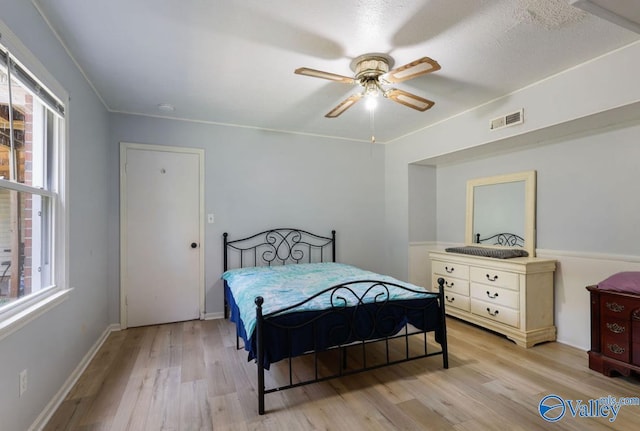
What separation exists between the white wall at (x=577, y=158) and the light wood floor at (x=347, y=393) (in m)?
0.81

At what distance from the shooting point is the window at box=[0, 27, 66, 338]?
5.42ft

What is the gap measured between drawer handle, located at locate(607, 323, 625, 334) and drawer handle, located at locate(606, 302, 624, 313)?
0.11 metres

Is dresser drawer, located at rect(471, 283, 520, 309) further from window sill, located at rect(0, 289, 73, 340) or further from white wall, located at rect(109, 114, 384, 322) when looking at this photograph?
window sill, located at rect(0, 289, 73, 340)

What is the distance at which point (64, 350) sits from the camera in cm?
222

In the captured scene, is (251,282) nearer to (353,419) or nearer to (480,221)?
(353,419)

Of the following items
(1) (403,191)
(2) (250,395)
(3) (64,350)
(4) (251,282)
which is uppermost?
(1) (403,191)

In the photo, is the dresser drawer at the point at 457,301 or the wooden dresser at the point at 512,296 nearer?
the wooden dresser at the point at 512,296

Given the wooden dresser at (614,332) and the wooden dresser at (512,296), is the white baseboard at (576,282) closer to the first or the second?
the wooden dresser at (512,296)

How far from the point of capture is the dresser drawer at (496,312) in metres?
3.09

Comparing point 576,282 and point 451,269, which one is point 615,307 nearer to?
point 576,282

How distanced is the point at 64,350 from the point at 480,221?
4.38 m

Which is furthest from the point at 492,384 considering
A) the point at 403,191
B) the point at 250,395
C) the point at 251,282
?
the point at 403,191

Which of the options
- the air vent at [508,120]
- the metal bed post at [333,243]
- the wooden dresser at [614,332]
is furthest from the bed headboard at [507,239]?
the metal bed post at [333,243]

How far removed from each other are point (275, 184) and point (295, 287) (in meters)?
1.81
